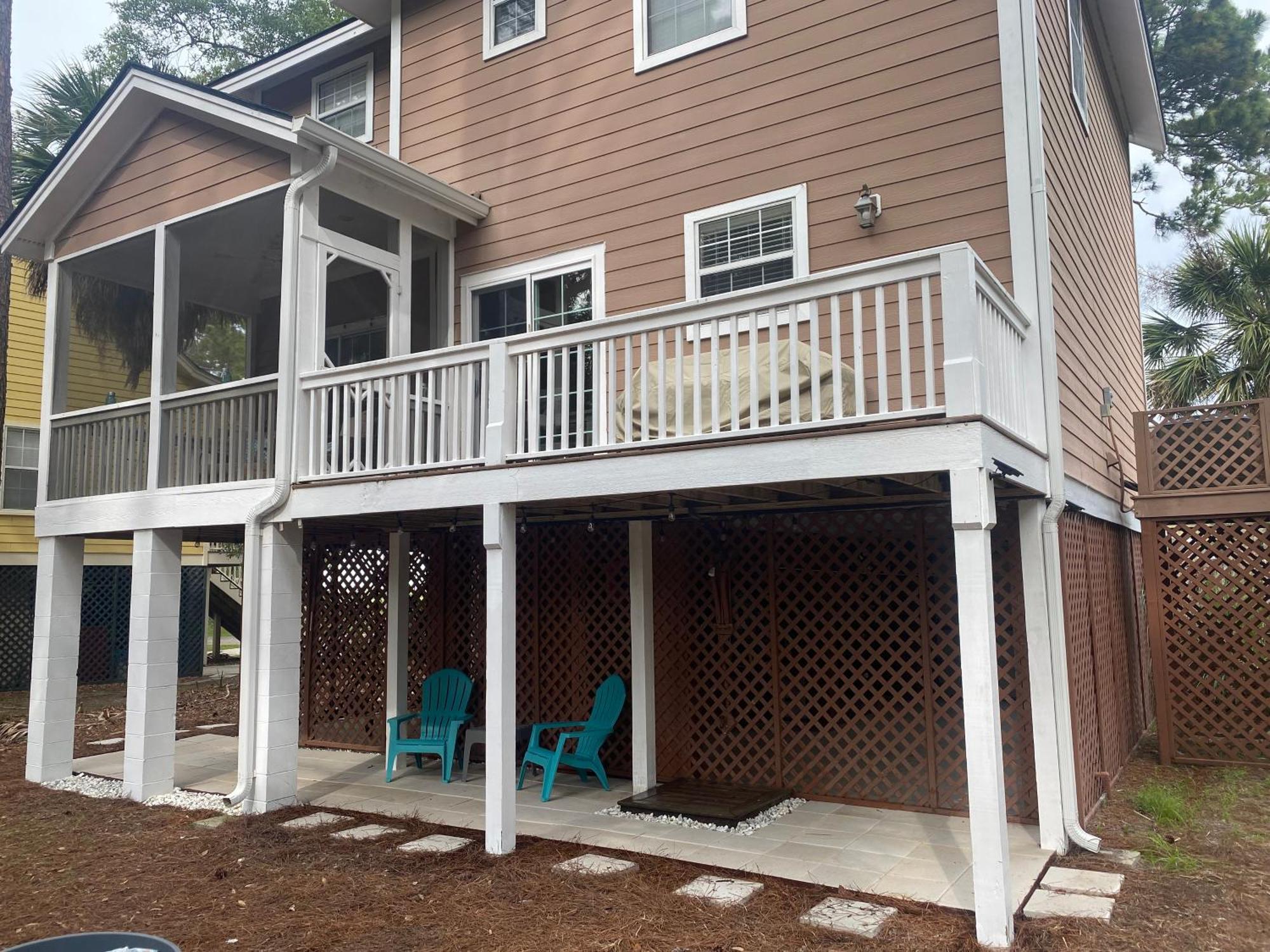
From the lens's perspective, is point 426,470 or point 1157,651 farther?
point 1157,651

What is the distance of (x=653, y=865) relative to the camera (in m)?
5.40

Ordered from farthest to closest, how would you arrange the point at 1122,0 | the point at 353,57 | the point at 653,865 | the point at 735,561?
the point at 353,57, the point at 1122,0, the point at 735,561, the point at 653,865

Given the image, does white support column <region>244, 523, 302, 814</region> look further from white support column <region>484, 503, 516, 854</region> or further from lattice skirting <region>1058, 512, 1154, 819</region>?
lattice skirting <region>1058, 512, 1154, 819</region>

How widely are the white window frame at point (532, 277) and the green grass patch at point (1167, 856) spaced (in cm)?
524

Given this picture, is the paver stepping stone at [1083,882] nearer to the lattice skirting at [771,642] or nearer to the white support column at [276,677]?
the lattice skirting at [771,642]

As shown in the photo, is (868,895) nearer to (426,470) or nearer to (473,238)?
(426,470)

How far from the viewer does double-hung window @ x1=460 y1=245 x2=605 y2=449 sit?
24.9ft

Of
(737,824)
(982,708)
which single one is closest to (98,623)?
(737,824)

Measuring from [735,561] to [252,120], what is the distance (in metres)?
5.00

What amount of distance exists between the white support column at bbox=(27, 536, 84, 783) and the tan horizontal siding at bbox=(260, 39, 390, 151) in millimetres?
4890

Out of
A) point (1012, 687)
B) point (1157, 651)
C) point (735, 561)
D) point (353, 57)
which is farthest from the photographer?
point (353, 57)

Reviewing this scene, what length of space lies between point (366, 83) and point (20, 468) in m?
9.72

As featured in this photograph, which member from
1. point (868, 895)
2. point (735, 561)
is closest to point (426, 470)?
point (735, 561)

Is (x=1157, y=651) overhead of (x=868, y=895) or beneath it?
overhead
